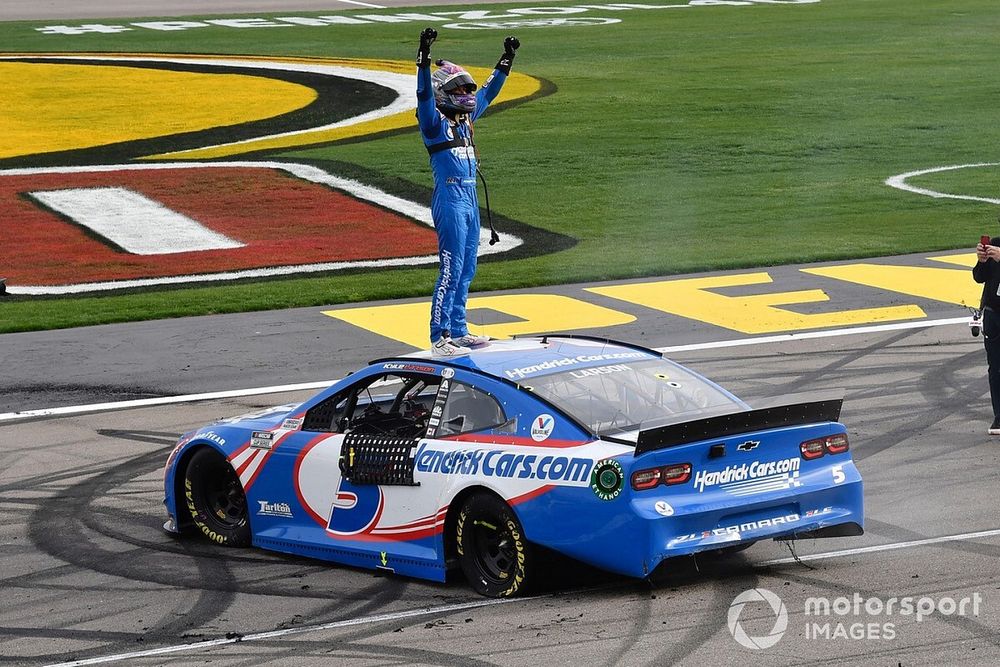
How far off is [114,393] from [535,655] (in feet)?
26.5

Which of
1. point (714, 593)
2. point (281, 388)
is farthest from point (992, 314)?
point (281, 388)

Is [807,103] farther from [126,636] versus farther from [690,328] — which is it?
[126,636]

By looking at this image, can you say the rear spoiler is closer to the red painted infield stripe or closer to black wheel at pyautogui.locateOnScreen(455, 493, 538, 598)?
black wheel at pyautogui.locateOnScreen(455, 493, 538, 598)

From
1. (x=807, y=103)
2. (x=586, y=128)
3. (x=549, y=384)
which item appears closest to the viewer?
(x=549, y=384)

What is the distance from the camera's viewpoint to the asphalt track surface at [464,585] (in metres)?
7.11

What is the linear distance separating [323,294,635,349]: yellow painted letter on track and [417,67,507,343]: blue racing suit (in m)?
3.22

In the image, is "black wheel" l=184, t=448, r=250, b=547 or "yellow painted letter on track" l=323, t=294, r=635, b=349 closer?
"black wheel" l=184, t=448, r=250, b=547

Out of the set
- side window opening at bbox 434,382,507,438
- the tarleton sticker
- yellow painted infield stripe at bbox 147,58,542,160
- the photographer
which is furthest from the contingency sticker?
yellow painted infield stripe at bbox 147,58,542,160

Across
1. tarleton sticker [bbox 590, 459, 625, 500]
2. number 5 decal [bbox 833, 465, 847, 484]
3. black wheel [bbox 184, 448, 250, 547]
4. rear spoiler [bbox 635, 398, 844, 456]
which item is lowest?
black wheel [bbox 184, 448, 250, 547]

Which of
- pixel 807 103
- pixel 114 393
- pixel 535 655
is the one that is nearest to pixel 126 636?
pixel 535 655

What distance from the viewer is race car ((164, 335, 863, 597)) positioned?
25.0 feet

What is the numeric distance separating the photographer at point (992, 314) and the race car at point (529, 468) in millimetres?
3591

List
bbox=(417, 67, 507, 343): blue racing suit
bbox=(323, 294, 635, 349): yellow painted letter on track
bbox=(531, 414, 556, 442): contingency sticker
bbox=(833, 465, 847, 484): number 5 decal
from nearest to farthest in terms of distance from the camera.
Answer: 1. bbox=(531, 414, 556, 442): contingency sticker
2. bbox=(833, 465, 847, 484): number 5 decal
3. bbox=(417, 67, 507, 343): blue racing suit
4. bbox=(323, 294, 635, 349): yellow painted letter on track

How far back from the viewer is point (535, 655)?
6.97 m
